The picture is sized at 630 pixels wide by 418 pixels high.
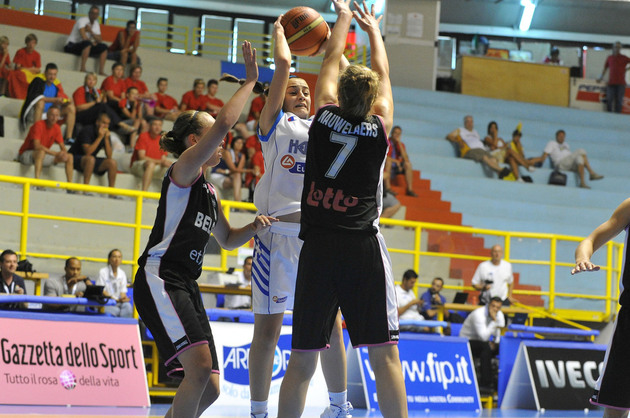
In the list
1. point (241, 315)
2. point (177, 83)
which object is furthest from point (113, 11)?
point (241, 315)

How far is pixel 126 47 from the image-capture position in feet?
53.7

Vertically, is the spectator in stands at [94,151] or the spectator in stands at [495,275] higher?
the spectator in stands at [94,151]

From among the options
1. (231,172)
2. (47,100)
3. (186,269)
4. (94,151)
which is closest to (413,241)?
(231,172)

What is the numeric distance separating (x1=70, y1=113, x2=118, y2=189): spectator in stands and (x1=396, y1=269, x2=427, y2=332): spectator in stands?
4441mm

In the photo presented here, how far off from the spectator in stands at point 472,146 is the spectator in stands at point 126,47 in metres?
6.59

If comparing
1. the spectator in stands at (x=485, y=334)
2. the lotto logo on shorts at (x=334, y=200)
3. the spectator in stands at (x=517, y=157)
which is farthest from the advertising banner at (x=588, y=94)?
the lotto logo on shorts at (x=334, y=200)

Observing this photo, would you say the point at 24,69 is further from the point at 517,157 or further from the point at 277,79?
the point at 277,79

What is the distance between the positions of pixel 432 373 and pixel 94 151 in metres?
6.21

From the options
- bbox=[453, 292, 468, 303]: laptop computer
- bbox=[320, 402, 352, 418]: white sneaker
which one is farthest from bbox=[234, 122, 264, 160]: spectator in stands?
bbox=[320, 402, 352, 418]: white sneaker

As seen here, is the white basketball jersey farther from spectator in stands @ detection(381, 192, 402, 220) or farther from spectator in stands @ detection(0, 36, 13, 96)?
spectator in stands @ detection(0, 36, 13, 96)

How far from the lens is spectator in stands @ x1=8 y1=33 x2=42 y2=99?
14.3m

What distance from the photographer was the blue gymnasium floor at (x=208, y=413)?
6988 mm

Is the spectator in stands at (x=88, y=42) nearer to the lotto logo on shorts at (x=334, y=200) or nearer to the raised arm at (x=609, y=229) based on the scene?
the lotto logo on shorts at (x=334, y=200)

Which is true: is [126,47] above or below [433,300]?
above
